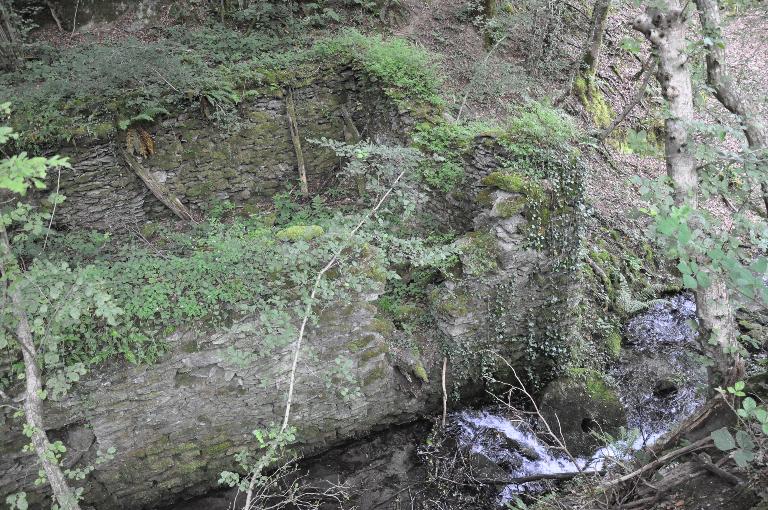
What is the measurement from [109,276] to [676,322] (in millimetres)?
8888

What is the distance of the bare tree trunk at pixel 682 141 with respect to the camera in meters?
3.74

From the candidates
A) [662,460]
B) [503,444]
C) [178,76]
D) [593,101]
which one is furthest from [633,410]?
[178,76]

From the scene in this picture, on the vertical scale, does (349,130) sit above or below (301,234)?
above

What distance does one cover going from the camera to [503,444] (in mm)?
6320

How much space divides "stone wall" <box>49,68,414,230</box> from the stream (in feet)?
15.9

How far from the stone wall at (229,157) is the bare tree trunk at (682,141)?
4.77m

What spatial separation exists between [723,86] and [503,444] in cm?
486

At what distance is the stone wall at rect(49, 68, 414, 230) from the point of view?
7.67 metres

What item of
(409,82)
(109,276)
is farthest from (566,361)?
(109,276)

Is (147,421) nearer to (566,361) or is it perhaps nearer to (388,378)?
(388,378)

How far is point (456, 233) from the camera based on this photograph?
7.45 metres

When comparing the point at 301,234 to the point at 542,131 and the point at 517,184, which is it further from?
the point at 542,131

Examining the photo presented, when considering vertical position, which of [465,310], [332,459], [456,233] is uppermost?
[456,233]

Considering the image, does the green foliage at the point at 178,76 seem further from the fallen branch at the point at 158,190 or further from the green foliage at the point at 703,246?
the green foliage at the point at 703,246
